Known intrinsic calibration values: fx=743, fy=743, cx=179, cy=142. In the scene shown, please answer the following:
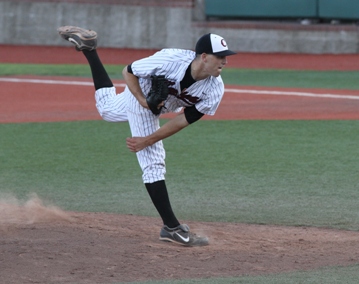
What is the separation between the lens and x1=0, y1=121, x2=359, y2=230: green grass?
6.55 m

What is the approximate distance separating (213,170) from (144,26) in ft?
45.8

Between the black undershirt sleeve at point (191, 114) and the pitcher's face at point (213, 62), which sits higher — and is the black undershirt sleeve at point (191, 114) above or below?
below

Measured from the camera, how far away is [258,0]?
2012 centimetres

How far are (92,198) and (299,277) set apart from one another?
2921mm

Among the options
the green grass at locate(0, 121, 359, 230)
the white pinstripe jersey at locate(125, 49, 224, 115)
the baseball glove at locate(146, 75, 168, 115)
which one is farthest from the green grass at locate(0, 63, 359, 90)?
the baseball glove at locate(146, 75, 168, 115)

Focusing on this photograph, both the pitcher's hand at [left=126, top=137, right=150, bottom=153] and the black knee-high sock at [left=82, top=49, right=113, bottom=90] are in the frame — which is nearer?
the pitcher's hand at [left=126, top=137, right=150, bottom=153]

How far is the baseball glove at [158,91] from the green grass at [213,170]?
147cm

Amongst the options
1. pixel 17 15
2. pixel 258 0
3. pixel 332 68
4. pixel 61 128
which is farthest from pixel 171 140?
pixel 17 15

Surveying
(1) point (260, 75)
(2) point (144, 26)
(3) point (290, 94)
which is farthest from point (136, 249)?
(2) point (144, 26)

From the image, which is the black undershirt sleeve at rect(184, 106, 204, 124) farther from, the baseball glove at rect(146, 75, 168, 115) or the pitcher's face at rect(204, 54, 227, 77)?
the pitcher's face at rect(204, 54, 227, 77)

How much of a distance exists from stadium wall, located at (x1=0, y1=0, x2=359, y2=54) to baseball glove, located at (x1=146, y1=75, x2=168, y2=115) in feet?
50.3

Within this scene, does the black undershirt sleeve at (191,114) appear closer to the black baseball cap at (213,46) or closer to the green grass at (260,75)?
the black baseball cap at (213,46)

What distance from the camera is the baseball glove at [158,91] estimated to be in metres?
5.14

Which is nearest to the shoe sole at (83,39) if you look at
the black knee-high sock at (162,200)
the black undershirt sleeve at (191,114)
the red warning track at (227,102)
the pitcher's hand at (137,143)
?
the pitcher's hand at (137,143)
